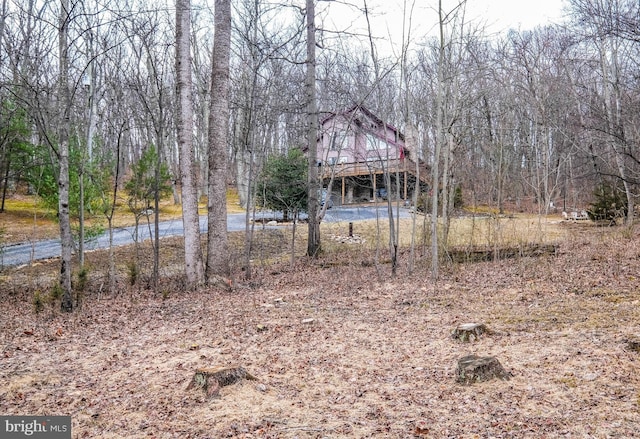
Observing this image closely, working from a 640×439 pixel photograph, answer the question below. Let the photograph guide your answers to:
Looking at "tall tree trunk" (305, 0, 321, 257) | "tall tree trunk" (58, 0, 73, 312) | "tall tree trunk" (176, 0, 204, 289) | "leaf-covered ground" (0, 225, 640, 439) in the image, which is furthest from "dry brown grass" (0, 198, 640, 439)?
"tall tree trunk" (305, 0, 321, 257)

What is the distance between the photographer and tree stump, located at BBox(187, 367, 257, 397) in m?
3.79

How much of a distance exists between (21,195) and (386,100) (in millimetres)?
23574

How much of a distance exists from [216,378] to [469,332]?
2602 mm

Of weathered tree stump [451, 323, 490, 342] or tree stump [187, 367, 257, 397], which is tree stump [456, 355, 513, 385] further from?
tree stump [187, 367, 257, 397]

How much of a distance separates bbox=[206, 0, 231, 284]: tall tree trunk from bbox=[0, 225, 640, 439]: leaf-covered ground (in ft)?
3.26

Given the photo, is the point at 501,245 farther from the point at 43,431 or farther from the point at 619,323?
the point at 43,431

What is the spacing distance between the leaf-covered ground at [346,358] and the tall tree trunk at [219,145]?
100 cm

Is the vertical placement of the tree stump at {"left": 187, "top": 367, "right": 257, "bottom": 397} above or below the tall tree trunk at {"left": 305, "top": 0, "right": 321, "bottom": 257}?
below

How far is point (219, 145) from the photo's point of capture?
27.9ft

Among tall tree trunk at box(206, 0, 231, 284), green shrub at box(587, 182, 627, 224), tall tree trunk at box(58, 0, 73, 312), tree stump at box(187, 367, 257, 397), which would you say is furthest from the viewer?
green shrub at box(587, 182, 627, 224)

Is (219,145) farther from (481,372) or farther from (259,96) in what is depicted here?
(481,372)

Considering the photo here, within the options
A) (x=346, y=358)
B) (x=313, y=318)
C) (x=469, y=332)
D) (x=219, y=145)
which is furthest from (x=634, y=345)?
(x=219, y=145)

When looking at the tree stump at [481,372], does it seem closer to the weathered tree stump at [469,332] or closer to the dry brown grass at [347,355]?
the dry brown grass at [347,355]

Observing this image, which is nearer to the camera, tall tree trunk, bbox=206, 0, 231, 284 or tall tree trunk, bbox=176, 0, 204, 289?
tall tree trunk, bbox=176, 0, 204, 289
